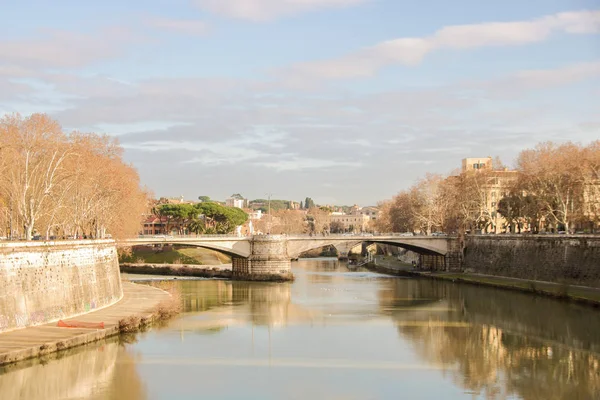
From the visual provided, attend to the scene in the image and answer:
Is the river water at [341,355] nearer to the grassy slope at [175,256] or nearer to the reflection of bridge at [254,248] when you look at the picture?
the reflection of bridge at [254,248]

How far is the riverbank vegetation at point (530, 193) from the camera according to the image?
5688cm

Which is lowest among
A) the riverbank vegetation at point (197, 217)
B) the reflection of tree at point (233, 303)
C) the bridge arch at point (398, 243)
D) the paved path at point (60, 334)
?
the reflection of tree at point (233, 303)

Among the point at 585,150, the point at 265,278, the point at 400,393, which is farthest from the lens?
the point at 265,278

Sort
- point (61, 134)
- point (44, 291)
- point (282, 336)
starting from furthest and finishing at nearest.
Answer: point (61, 134) < point (282, 336) < point (44, 291)

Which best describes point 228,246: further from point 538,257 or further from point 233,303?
point 538,257

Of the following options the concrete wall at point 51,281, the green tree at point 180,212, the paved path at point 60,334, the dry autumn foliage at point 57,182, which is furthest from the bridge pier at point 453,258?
the concrete wall at point 51,281

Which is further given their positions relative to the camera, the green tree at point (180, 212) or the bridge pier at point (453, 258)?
the green tree at point (180, 212)

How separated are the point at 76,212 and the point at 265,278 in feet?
89.6

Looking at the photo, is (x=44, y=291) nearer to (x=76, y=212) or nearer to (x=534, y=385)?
(x=76, y=212)

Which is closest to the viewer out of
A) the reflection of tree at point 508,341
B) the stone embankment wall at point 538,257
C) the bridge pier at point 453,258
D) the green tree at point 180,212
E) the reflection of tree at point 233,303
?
the reflection of tree at point 508,341

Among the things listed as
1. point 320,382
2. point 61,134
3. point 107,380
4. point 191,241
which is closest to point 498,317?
point 320,382

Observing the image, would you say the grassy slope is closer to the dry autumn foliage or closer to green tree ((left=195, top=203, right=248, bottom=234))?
green tree ((left=195, top=203, right=248, bottom=234))

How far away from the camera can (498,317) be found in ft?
137

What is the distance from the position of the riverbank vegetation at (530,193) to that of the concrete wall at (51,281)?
117 ft
